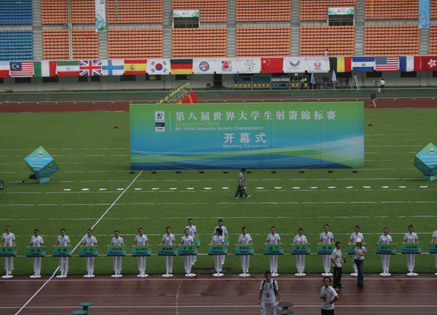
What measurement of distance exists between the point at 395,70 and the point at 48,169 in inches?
1752

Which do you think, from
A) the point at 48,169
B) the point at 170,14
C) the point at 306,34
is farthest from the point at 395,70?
the point at 48,169

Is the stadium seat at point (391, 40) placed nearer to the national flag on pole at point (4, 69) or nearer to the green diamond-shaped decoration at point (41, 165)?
the national flag on pole at point (4, 69)

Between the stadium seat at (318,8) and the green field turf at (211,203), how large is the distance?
32392 millimetres

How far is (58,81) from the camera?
74.1m

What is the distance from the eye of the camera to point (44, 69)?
7200 centimetres

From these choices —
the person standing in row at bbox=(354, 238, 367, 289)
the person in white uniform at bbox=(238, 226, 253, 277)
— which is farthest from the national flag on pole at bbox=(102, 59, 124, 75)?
the person standing in row at bbox=(354, 238, 367, 289)

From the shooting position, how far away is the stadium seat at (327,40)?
7219cm

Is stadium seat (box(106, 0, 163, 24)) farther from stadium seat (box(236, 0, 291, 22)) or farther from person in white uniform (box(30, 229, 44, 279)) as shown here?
person in white uniform (box(30, 229, 44, 279))

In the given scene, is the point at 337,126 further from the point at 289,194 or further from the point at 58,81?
the point at 58,81

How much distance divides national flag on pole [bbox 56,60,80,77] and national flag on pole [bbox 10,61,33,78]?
279 centimetres

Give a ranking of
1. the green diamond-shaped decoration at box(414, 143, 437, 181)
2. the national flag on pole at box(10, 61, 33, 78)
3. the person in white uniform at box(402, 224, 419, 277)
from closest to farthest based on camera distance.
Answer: the person in white uniform at box(402, 224, 419, 277) → the green diamond-shaped decoration at box(414, 143, 437, 181) → the national flag on pole at box(10, 61, 33, 78)

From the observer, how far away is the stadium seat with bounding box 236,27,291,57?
7244cm

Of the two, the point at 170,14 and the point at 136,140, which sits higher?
the point at 170,14

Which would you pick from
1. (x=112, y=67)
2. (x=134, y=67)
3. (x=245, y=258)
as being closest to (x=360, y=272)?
(x=245, y=258)
